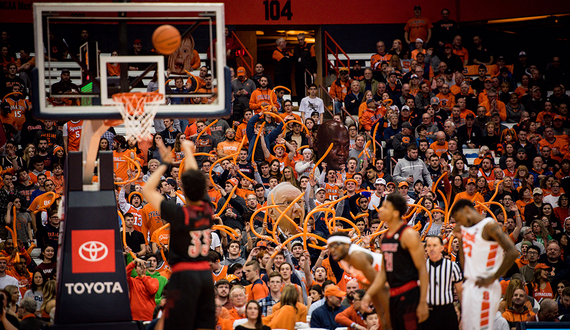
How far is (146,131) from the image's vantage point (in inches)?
296

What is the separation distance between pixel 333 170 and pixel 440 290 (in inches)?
297

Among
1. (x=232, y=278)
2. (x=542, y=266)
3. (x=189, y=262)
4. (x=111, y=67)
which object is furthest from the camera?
(x=542, y=266)

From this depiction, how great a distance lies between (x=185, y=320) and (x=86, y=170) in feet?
7.97

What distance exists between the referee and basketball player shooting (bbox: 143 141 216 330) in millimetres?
2224

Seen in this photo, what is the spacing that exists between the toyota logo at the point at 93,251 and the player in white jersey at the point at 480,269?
3.74 m

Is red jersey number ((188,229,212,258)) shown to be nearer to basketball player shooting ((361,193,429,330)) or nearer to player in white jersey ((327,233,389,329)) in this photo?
player in white jersey ((327,233,389,329))

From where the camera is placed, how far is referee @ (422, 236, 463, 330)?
269 inches

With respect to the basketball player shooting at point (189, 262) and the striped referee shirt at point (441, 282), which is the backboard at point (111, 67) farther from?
the striped referee shirt at point (441, 282)

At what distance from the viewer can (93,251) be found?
7227mm

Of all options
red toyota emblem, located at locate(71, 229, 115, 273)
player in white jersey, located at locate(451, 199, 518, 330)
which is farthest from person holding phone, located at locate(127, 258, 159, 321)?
player in white jersey, located at locate(451, 199, 518, 330)

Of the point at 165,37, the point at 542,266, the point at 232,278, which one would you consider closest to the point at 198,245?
the point at 165,37

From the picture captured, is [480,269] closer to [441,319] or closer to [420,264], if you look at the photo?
[441,319]

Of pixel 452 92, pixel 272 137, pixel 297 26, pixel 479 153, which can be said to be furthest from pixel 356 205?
pixel 297 26

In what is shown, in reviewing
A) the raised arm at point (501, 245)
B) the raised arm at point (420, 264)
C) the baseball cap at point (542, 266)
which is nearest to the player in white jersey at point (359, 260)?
the raised arm at point (420, 264)
